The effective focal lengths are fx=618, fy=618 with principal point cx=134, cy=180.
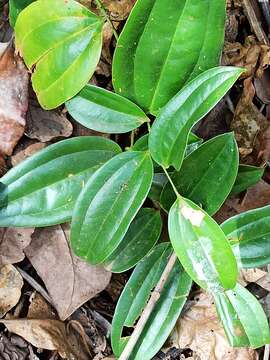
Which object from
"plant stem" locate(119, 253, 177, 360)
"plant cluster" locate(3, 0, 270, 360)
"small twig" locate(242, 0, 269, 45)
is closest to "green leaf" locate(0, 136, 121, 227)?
"plant cluster" locate(3, 0, 270, 360)

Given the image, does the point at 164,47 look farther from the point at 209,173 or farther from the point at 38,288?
the point at 38,288

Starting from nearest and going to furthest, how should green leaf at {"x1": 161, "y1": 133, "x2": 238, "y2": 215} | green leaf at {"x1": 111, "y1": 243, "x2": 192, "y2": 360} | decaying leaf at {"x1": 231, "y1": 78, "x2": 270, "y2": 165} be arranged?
green leaf at {"x1": 161, "y1": 133, "x2": 238, "y2": 215}, green leaf at {"x1": 111, "y1": 243, "x2": 192, "y2": 360}, decaying leaf at {"x1": 231, "y1": 78, "x2": 270, "y2": 165}

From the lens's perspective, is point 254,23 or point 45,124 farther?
point 254,23

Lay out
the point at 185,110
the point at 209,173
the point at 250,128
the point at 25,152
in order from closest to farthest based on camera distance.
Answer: the point at 185,110 → the point at 209,173 → the point at 25,152 → the point at 250,128

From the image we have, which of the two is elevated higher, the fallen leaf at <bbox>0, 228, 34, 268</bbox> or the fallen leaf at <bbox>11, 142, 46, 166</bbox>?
the fallen leaf at <bbox>11, 142, 46, 166</bbox>

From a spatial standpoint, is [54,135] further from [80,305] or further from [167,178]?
[80,305]

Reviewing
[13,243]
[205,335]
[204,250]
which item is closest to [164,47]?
[204,250]

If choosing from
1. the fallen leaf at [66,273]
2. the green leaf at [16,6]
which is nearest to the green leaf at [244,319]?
the fallen leaf at [66,273]

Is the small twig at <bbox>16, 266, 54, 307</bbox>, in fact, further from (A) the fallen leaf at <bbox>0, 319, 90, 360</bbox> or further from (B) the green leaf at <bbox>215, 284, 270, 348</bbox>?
(B) the green leaf at <bbox>215, 284, 270, 348</bbox>
